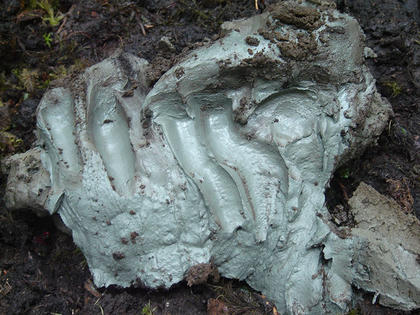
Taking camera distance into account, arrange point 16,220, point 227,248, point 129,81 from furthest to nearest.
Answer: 1. point 16,220
2. point 129,81
3. point 227,248

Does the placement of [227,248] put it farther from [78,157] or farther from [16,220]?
[16,220]

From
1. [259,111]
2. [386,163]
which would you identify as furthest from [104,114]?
[386,163]

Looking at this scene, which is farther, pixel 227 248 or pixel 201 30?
pixel 201 30

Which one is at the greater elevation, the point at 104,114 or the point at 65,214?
the point at 104,114

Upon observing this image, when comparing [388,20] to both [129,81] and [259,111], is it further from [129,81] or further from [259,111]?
[129,81]

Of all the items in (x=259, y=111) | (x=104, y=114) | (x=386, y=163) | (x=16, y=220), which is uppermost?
(x=104, y=114)

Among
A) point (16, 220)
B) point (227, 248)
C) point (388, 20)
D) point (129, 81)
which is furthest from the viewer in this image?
point (388, 20)
